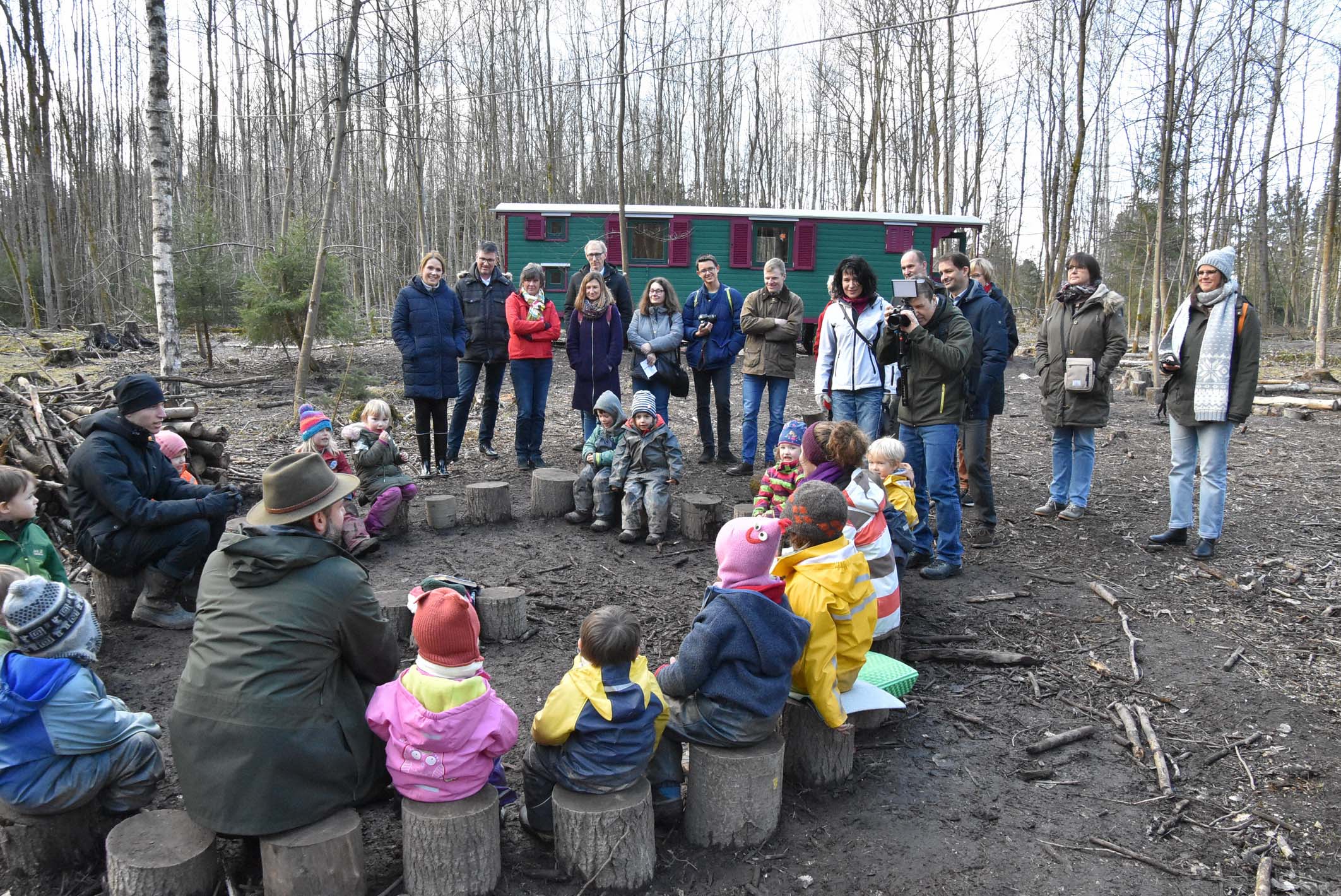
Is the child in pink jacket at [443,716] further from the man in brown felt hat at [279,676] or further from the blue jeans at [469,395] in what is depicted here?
the blue jeans at [469,395]

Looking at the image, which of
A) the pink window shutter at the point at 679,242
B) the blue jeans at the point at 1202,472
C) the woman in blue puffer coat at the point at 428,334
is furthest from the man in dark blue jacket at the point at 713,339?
the pink window shutter at the point at 679,242

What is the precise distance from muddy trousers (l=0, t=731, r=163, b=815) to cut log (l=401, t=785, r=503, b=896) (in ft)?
3.30

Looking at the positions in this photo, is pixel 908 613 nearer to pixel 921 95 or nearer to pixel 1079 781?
pixel 1079 781

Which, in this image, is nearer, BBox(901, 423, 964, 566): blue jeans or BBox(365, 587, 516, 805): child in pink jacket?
BBox(365, 587, 516, 805): child in pink jacket

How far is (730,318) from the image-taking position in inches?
316

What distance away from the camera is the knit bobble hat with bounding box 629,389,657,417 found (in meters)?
6.39

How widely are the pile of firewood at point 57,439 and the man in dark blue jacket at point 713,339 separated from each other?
13.6 ft

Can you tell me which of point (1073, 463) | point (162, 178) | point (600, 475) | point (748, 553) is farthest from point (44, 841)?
point (162, 178)

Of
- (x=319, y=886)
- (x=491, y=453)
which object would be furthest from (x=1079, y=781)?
(x=491, y=453)

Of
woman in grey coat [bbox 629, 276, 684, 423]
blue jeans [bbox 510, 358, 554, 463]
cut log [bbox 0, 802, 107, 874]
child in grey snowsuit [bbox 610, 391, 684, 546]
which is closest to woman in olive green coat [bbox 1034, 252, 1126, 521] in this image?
child in grey snowsuit [bbox 610, 391, 684, 546]

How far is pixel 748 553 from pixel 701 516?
3.21 meters

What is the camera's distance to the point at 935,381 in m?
5.31

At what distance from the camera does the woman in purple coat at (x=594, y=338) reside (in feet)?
25.1

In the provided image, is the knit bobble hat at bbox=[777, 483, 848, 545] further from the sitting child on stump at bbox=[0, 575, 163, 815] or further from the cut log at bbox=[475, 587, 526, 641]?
the sitting child on stump at bbox=[0, 575, 163, 815]
